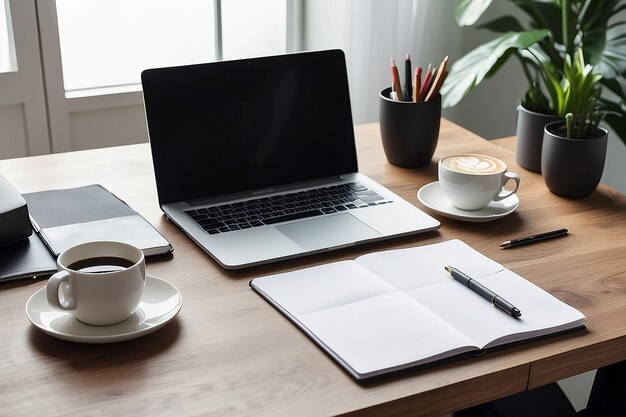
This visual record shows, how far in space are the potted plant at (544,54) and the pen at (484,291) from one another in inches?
18.9

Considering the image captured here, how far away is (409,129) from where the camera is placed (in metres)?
1.43

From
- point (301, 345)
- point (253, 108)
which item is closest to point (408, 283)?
point (301, 345)

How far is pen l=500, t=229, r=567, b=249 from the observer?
1181mm

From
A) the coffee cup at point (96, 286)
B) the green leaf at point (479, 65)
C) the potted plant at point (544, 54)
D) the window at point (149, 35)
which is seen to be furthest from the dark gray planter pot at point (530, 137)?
the window at point (149, 35)

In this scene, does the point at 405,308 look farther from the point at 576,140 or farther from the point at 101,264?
the point at 576,140

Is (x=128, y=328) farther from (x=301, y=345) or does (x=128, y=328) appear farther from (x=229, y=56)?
(x=229, y=56)

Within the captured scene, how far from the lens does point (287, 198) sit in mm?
1292

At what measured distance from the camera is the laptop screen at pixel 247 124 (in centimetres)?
125

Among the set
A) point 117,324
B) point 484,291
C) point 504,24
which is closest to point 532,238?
point 484,291

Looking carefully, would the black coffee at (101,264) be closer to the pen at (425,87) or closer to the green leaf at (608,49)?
the pen at (425,87)

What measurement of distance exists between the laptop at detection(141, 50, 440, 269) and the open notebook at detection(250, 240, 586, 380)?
0.08 meters

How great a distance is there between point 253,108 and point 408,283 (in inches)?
16.5

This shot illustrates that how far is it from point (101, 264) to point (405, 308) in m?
0.36

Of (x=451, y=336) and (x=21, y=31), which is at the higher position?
(x=21, y=31)
